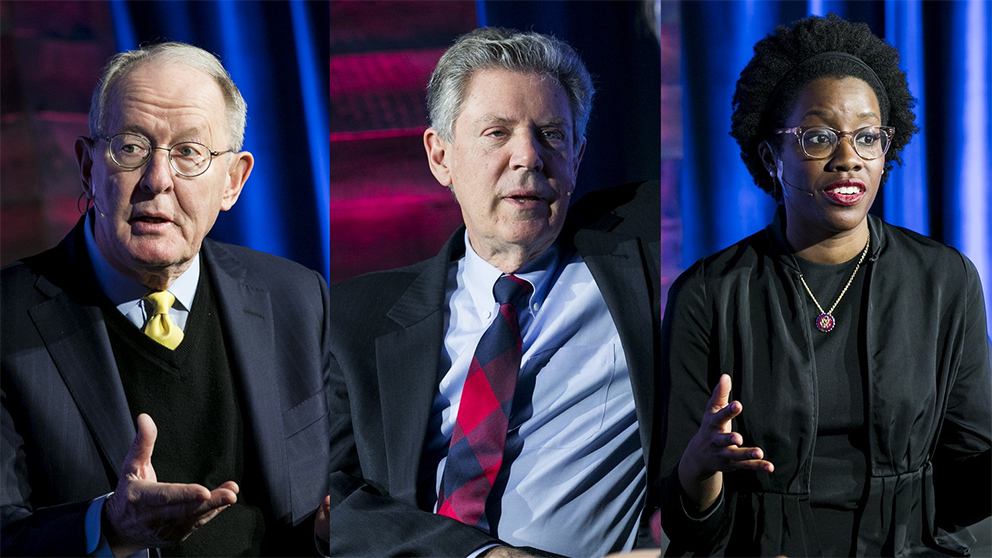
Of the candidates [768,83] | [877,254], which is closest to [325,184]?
[768,83]

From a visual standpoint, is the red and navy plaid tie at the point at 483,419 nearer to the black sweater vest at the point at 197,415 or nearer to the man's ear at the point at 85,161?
the black sweater vest at the point at 197,415

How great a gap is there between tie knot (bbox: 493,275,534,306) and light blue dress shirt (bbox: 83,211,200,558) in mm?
813

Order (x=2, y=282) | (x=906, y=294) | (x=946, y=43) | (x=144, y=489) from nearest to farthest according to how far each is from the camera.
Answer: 1. (x=144, y=489)
2. (x=2, y=282)
3. (x=906, y=294)
4. (x=946, y=43)

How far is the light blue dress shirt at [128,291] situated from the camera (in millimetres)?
2213

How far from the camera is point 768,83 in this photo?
2451 mm

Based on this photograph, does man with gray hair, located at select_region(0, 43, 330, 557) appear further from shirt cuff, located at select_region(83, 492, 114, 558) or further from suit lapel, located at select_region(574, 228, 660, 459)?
suit lapel, located at select_region(574, 228, 660, 459)

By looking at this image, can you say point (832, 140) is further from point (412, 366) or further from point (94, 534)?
point (94, 534)

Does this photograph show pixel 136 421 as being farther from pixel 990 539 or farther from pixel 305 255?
pixel 990 539

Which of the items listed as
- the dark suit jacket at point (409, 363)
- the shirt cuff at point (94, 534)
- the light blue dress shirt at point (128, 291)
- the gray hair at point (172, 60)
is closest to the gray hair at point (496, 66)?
the dark suit jacket at point (409, 363)

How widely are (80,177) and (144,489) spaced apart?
2.77 ft

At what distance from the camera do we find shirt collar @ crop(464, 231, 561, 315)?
7.45 ft

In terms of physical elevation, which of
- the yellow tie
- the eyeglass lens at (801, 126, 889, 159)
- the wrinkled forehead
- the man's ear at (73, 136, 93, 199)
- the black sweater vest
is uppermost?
the wrinkled forehead

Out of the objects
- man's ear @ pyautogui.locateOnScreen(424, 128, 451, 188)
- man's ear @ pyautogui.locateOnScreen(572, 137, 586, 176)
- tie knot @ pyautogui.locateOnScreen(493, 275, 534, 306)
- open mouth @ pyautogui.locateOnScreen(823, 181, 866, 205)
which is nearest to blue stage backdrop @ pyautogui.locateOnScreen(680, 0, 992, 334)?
open mouth @ pyautogui.locateOnScreen(823, 181, 866, 205)

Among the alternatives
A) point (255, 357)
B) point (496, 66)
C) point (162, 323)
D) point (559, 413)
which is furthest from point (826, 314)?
point (162, 323)
